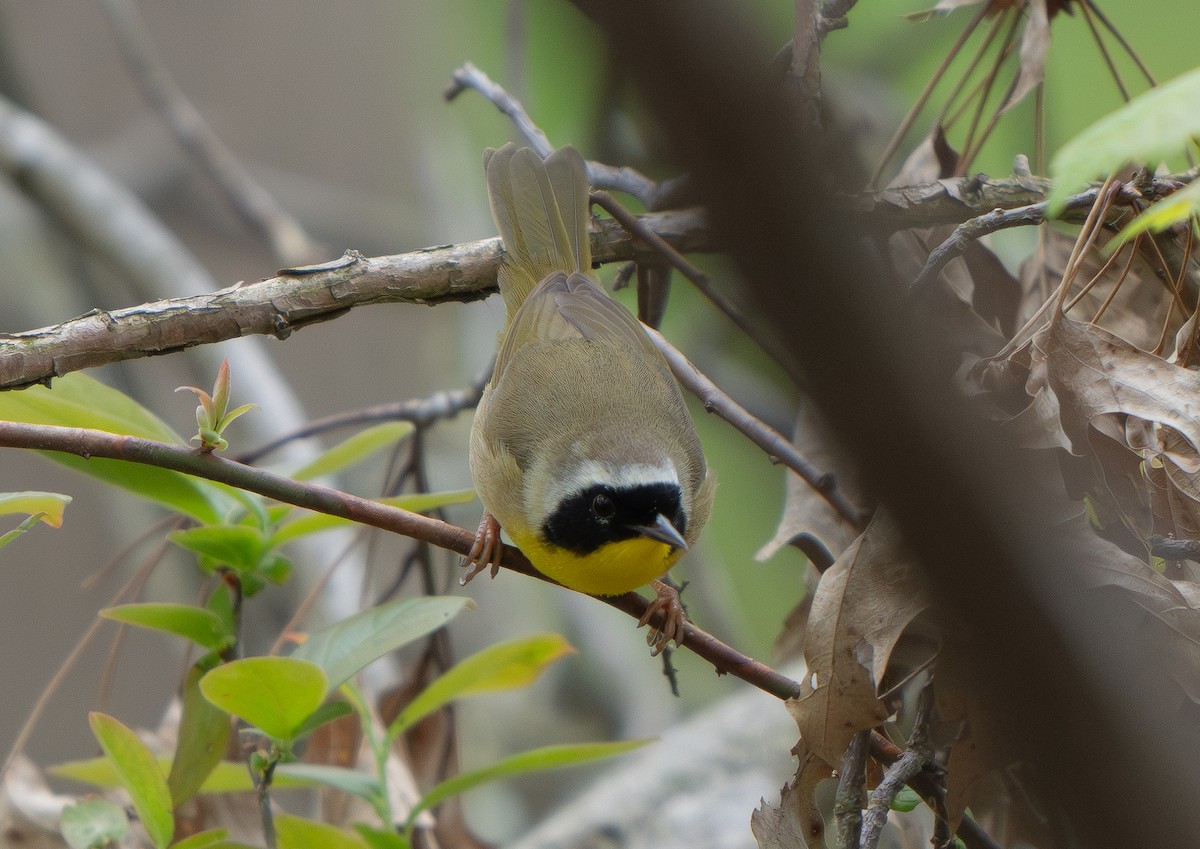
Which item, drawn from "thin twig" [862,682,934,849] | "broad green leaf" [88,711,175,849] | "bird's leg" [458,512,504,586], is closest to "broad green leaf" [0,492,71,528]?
"broad green leaf" [88,711,175,849]

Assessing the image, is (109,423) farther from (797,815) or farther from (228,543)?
(797,815)

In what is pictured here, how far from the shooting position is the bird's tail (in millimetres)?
2605

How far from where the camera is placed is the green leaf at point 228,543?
1.72 meters

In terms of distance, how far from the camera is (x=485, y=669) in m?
1.94

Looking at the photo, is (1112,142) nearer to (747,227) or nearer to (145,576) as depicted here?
(747,227)

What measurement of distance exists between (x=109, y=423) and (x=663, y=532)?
106 cm

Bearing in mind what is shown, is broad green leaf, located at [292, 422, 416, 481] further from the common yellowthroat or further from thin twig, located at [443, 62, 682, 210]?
thin twig, located at [443, 62, 682, 210]

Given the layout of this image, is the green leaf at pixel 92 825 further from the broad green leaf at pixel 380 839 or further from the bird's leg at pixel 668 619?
the bird's leg at pixel 668 619

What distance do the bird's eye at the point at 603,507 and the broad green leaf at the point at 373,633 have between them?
585 mm

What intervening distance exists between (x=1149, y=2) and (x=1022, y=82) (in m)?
1.18

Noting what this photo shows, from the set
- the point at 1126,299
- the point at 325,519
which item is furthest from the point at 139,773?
the point at 1126,299

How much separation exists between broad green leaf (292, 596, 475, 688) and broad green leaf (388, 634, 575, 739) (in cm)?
18

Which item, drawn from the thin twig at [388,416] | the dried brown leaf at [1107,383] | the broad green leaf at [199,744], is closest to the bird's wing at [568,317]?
the thin twig at [388,416]

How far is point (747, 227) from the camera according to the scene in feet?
1.79
